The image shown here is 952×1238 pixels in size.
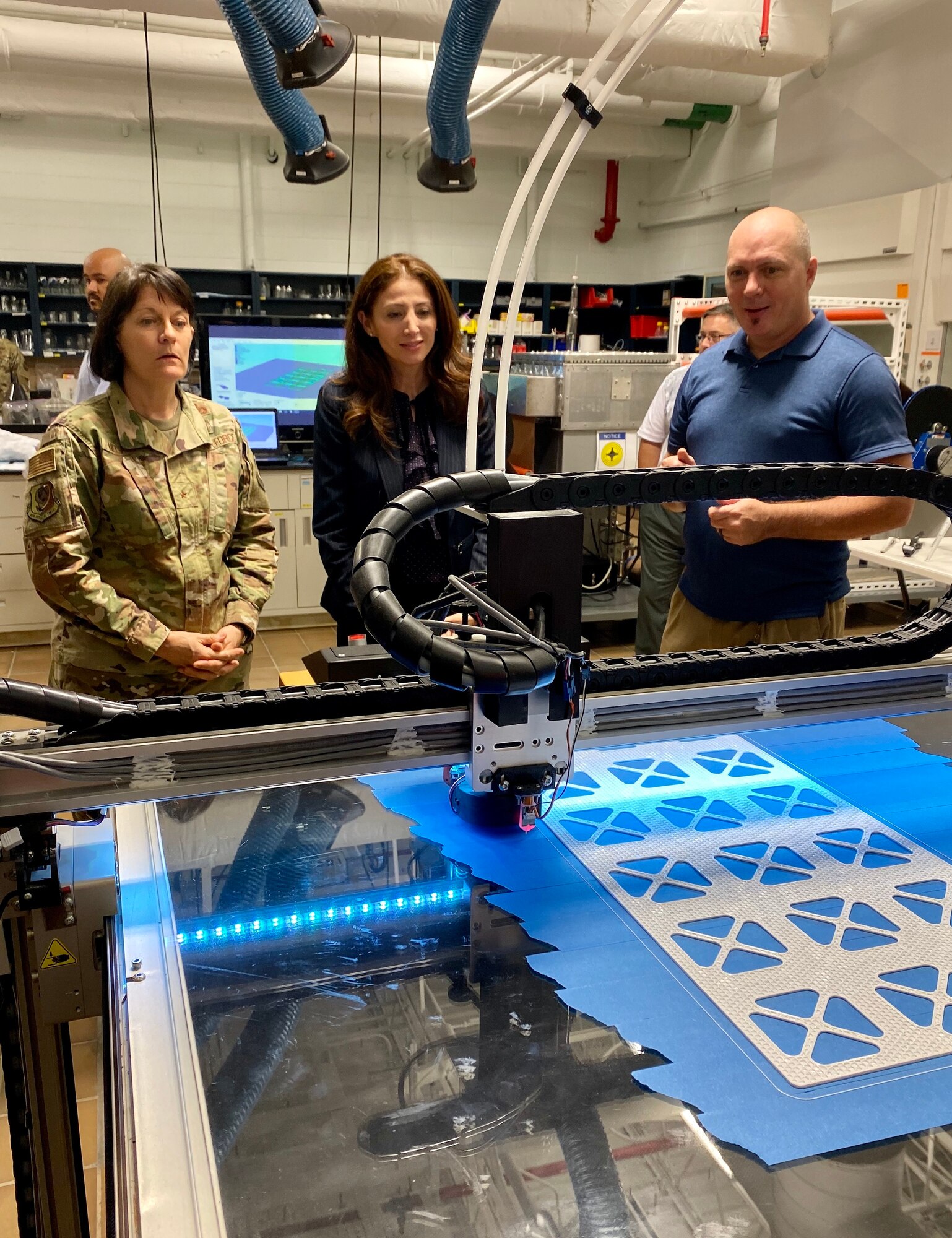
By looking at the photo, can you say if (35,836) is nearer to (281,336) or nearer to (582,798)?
(582,798)

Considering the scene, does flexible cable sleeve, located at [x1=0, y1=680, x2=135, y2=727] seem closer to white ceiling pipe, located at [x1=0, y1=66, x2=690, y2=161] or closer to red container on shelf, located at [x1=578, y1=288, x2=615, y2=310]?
white ceiling pipe, located at [x1=0, y1=66, x2=690, y2=161]

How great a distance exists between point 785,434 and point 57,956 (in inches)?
56.2

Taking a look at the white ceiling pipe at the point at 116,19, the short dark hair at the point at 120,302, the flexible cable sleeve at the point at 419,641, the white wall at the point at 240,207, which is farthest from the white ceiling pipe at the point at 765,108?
the flexible cable sleeve at the point at 419,641

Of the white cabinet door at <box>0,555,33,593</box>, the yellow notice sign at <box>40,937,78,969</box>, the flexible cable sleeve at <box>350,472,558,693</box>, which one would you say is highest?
the flexible cable sleeve at <box>350,472,558,693</box>

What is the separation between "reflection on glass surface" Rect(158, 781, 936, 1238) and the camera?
0.66 metres

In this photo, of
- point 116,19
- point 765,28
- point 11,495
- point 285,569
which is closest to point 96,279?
point 11,495

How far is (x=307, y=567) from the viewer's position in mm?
4996

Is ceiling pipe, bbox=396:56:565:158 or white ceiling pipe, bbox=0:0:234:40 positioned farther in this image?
white ceiling pipe, bbox=0:0:234:40

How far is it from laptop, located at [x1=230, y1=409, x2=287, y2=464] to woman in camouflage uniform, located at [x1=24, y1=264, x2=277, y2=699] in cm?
314

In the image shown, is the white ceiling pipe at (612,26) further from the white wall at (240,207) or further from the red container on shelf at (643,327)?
the red container on shelf at (643,327)

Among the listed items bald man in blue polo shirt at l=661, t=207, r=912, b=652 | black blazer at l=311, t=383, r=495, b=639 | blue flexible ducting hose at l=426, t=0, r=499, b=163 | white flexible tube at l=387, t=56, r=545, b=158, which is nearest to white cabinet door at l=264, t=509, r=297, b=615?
white flexible tube at l=387, t=56, r=545, b=158

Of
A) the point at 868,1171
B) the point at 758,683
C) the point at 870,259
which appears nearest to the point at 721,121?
the point at 870,259

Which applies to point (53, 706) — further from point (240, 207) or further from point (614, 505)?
point (240, 207)

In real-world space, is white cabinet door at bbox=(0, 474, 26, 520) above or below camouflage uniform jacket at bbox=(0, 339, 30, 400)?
below
